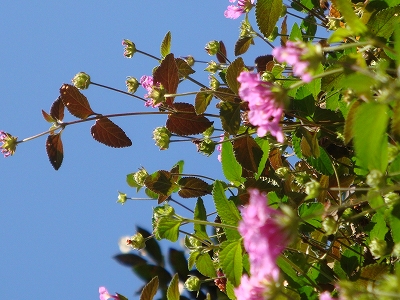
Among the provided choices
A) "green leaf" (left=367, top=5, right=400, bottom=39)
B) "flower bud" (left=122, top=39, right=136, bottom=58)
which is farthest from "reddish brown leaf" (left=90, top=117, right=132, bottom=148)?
"green leaf" (left=367, top=5, right=400, bottom=39)

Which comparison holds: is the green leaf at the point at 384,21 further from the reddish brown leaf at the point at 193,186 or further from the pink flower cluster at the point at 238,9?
the reddish brown leaf at the point at 193,186

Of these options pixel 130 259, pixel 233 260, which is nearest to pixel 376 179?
pixel 233 260

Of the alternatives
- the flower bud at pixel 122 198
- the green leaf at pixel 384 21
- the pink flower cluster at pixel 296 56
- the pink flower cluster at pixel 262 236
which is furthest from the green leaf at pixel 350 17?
the flower bud at pixel 122 198

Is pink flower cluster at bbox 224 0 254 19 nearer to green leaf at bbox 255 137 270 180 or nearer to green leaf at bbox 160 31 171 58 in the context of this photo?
green leaf at bbox 160 31 171 58

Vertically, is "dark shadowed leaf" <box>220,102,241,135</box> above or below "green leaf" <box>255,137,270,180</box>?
above

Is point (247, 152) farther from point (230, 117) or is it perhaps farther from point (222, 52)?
point (222, 52)
